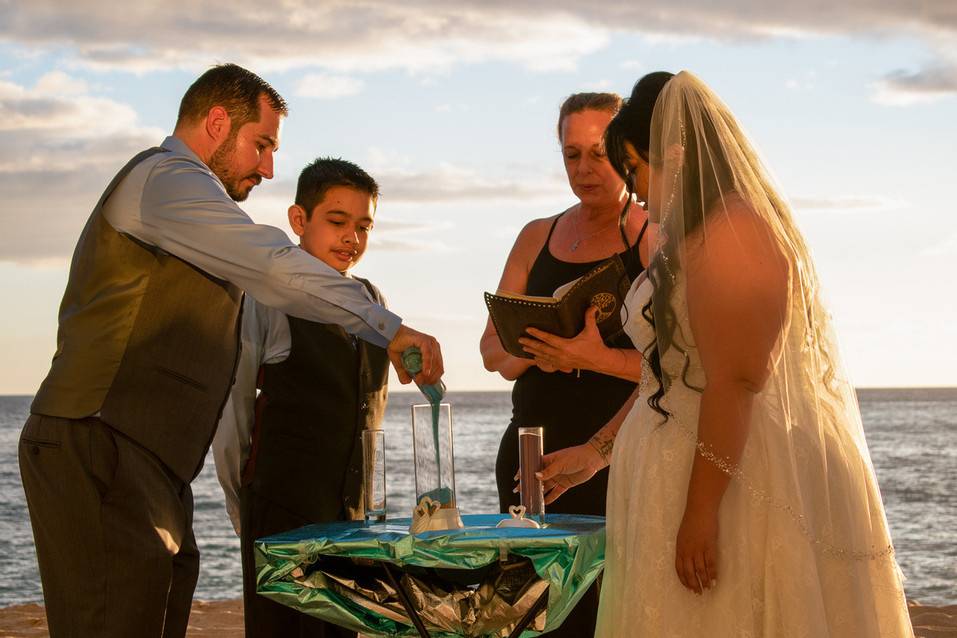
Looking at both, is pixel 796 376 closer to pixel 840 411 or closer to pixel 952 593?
pixel 840 411

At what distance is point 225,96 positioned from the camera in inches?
130

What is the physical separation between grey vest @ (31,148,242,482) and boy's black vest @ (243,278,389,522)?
31.4 inches

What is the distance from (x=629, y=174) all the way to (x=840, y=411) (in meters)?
0.79

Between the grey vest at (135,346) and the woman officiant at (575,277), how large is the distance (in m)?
1.13

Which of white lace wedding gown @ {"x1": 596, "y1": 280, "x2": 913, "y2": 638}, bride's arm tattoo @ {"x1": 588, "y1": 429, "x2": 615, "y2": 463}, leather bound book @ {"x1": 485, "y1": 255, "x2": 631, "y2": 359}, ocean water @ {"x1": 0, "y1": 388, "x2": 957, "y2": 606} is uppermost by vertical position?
leather bound book @ {"x1": 485, "y1": 255, "x2": 631, "y2": 359}

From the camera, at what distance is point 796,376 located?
2.84 metres

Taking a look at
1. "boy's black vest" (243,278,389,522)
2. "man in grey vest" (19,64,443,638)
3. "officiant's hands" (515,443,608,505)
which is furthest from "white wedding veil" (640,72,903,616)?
"boy's black vest" (243,278,389,522)

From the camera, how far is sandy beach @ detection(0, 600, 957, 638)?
714cm

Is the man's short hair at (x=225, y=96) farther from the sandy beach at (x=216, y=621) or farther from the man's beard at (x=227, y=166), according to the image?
the sandy beach at (x=216, y=621)

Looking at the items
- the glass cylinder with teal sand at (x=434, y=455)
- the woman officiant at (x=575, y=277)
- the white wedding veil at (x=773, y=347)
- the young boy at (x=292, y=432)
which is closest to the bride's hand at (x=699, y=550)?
the white wedding veil at (x=773, y=347)

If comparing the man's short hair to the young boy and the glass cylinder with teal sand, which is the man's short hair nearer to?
the young boy

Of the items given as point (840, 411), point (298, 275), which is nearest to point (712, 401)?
point (840, 411)

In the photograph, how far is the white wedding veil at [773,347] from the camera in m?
2.76

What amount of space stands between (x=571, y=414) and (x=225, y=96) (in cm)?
148
